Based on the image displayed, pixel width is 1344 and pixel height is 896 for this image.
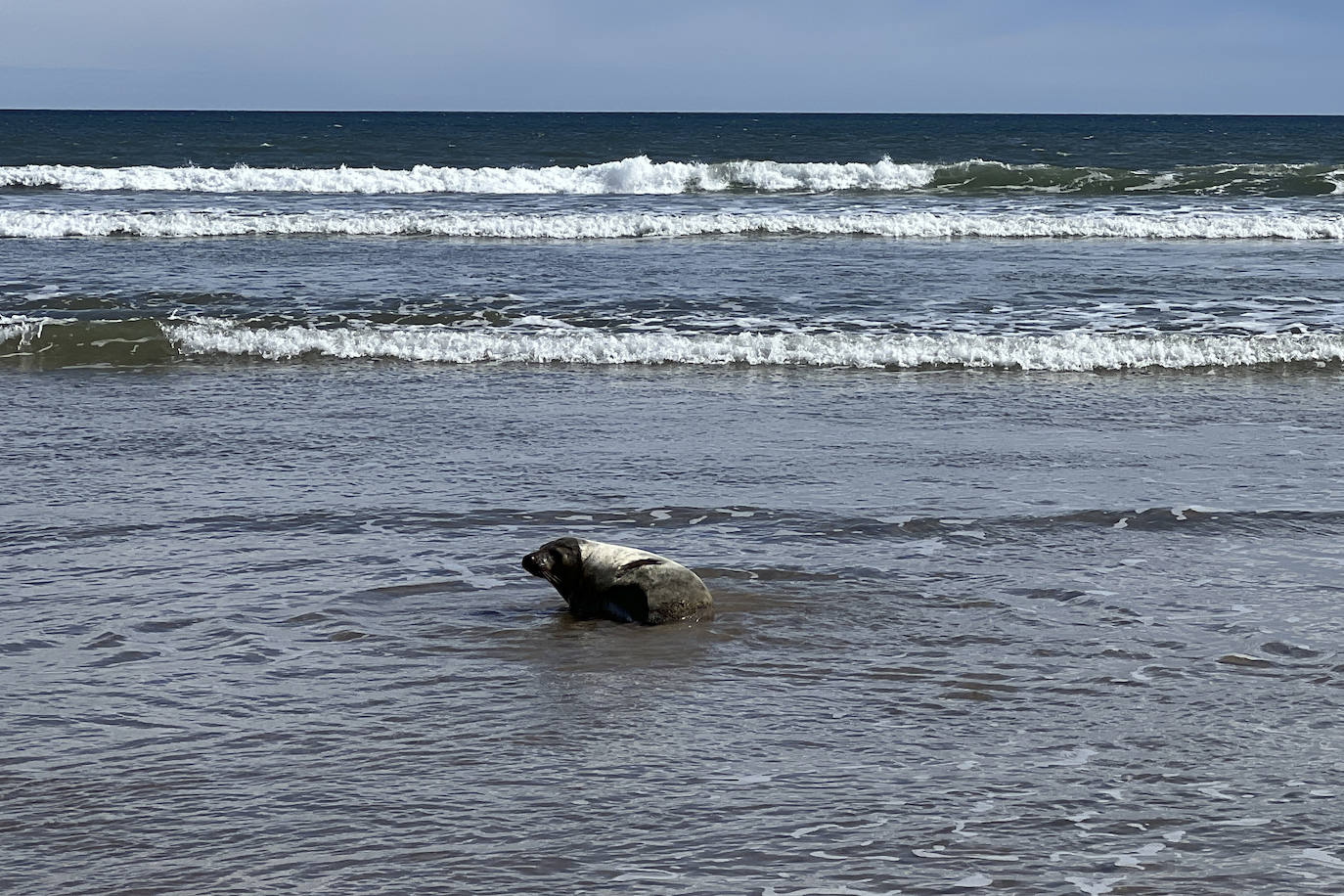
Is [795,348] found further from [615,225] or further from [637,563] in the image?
[615,225]

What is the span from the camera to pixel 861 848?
4.36 metres

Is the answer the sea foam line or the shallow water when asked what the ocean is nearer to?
the shallow water

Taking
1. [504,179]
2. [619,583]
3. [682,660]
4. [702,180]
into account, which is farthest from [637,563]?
[504,179]

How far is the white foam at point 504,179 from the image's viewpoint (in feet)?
116

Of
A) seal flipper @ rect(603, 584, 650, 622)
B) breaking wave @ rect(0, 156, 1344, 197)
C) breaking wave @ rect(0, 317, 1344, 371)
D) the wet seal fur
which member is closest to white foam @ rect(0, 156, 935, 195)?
breaking wave @ rect(0, 156, 1344, 197)

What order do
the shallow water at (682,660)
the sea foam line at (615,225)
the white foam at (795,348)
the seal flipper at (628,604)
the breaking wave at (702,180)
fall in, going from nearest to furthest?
the shallow water at (682,660)
the seal flipper at (628,604)
the white foam at (795,348)
the sea foam line at (615,225)
the breaking wave at (702,180)

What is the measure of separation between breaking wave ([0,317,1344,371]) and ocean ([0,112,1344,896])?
5cm

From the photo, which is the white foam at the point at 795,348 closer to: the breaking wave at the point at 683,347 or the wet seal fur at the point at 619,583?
the breaking wave at the point at 683,347

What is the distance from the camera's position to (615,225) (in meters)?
25.6

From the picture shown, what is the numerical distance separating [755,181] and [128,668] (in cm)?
3102

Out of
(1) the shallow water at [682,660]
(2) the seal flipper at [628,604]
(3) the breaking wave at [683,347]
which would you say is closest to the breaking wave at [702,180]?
(3) the breaking wave at [683,347]

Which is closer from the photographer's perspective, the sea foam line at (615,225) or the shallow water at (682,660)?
the shallow water at (682,660)

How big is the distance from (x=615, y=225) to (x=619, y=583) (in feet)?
64.1

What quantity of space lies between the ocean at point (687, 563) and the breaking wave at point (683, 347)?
0.17ft
